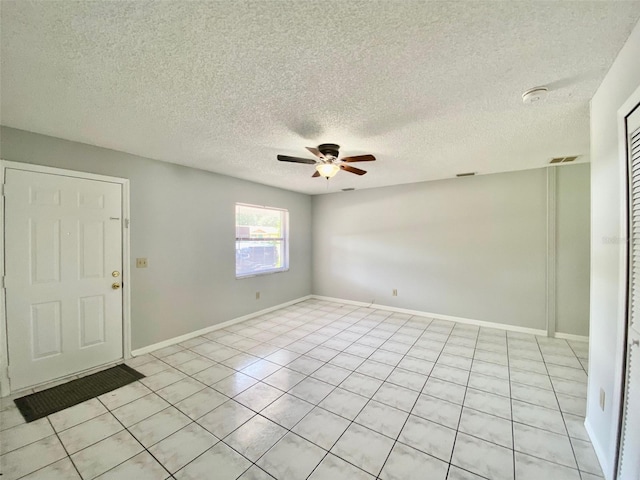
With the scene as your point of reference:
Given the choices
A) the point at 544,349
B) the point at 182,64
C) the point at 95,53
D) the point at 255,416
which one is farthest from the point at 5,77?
the point at 544,349

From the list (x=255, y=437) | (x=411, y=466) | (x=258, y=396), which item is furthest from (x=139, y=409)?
(x=411, y=466)

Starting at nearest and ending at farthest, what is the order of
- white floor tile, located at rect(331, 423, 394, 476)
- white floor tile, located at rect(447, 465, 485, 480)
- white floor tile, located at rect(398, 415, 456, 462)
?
white floor tile, located at rect(447, 465, 485, 480) → white floor tile, located at rect(331, 423, 394, 476) → white floor tile, located at rect(398, 415, 456, 462)

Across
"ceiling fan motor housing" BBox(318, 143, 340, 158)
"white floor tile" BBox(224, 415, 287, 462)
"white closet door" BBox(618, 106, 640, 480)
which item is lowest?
"white floor tile" BBox(224, 415, 287, 462)

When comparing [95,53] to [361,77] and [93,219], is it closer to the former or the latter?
[361,77]

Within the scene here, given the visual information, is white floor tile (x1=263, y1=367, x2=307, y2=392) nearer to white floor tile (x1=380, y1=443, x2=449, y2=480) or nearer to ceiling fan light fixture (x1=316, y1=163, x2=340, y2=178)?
white floor tile (x1=380, y1=443, x2=449, y2=480)

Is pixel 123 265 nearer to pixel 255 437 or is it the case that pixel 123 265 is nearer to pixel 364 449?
pixel 255 437

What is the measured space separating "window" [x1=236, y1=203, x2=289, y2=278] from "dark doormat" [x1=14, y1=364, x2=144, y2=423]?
1979 millimetres

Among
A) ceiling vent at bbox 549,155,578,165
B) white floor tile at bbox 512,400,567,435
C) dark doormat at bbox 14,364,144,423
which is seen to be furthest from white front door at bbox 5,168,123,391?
ceiling vent at bbox 549,155,578,165

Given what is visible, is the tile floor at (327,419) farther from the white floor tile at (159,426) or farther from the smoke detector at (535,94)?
the smoke detector at (535,94)

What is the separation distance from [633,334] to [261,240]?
4.58 m

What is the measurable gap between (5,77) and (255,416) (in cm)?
289

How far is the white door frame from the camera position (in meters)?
2.23

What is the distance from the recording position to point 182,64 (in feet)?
4.80

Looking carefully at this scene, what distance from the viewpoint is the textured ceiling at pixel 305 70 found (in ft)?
3.74
